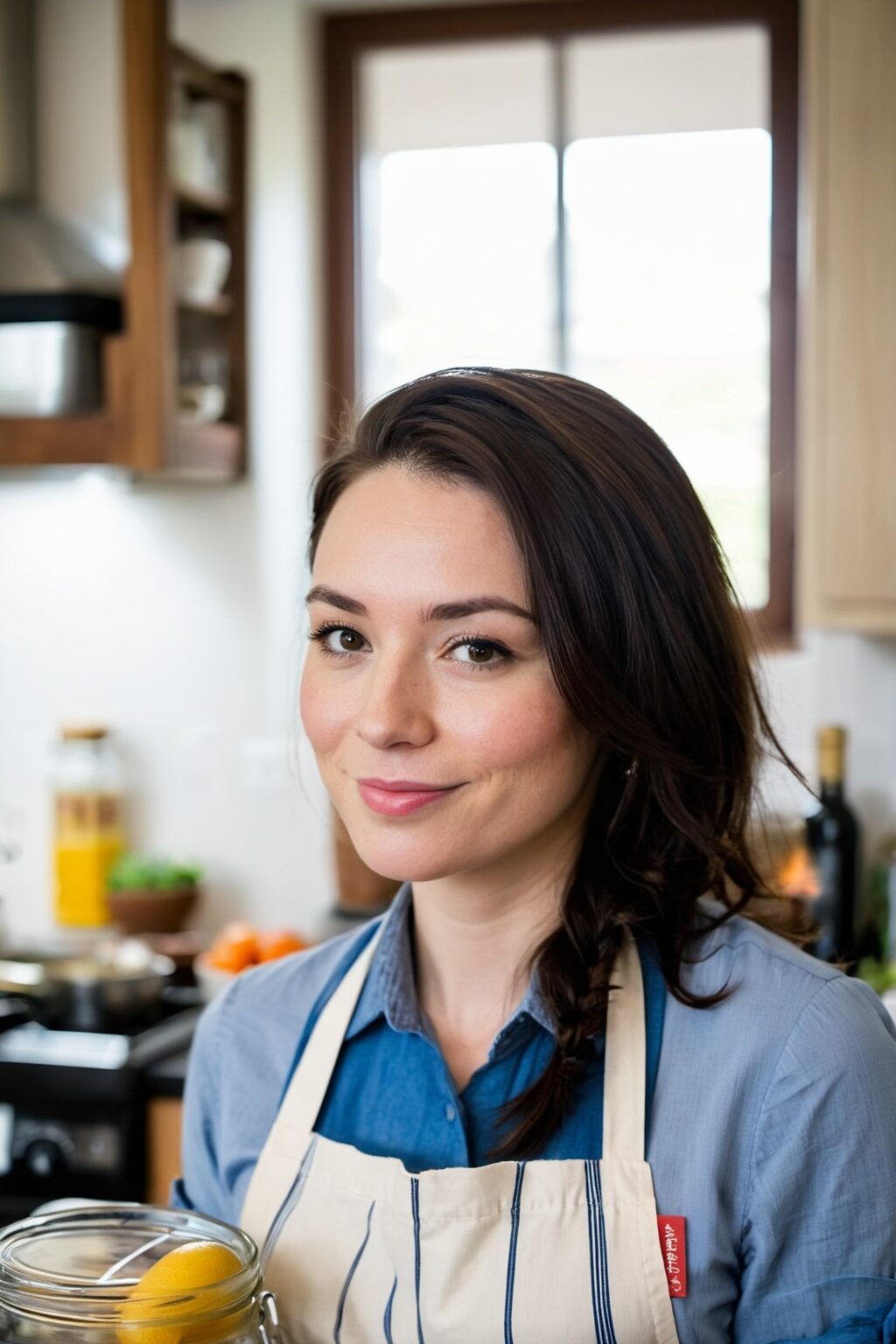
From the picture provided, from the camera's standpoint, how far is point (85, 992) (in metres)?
2.61

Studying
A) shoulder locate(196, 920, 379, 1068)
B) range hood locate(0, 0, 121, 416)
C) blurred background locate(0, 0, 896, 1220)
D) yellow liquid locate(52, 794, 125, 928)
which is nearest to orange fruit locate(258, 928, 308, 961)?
blurred background locate(0, 0, 896, 1220)

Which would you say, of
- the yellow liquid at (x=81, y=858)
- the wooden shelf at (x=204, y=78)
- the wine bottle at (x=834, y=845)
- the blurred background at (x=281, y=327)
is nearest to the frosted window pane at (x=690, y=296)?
the blurred background at (x=281, y=327)

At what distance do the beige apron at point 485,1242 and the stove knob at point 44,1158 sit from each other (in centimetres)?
130

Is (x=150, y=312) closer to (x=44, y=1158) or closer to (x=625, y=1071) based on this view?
(x=44, y=1158)

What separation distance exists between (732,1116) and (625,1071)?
9 centimetres

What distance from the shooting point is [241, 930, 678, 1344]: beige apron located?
116 centimetres

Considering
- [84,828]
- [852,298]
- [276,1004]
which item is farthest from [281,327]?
[276,1004]

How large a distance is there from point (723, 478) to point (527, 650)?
6.80ft

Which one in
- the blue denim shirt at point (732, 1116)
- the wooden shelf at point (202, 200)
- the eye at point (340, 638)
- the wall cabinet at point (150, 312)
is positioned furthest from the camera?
the wooden shelf at point (202, 200)

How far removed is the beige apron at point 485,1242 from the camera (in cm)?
116

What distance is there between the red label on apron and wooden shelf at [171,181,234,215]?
7.49 feet

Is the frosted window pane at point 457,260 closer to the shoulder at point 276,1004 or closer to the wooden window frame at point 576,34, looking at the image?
the wooden window frame at point 576,34

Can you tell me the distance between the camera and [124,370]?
2.92m

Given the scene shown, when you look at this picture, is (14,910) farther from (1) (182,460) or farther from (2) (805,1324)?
(2) (805,1324)
